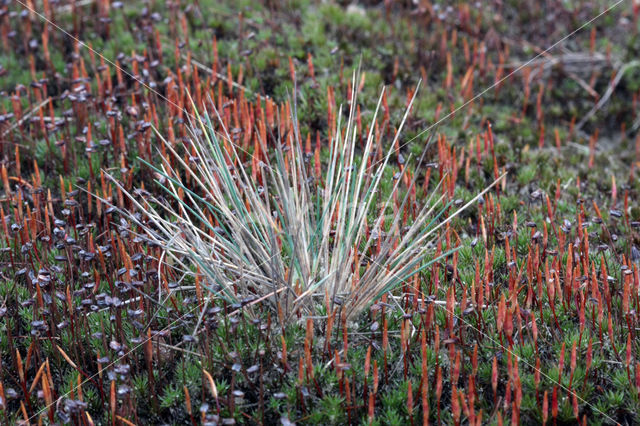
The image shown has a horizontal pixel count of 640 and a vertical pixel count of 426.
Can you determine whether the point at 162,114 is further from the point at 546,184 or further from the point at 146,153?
the point at 546,184

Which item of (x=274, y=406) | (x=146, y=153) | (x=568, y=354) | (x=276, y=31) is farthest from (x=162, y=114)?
(x=568, y=354)

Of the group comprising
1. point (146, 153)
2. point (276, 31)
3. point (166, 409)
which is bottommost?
point (166, 409)

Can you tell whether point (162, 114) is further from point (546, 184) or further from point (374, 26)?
point (546, 184)

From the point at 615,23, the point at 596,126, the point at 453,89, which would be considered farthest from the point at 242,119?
the point at 615,23

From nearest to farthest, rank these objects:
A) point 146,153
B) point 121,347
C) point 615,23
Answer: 1. point 121,347
2. point 146,153
3. point 615,23

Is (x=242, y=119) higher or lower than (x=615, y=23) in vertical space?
lower

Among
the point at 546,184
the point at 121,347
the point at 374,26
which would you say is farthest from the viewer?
the point at 374,26

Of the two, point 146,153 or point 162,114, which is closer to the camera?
point 146,153
